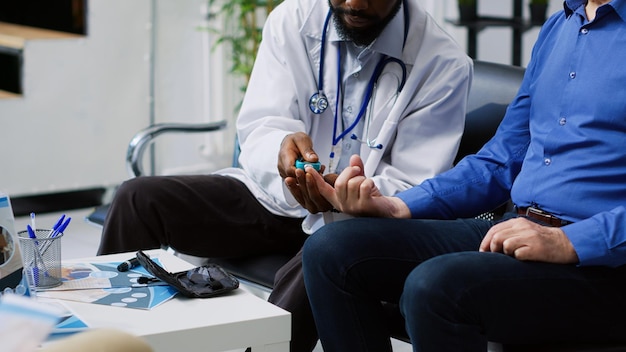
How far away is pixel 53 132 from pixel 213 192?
1.76 metres

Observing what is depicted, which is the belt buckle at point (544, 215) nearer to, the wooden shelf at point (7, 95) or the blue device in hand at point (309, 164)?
the blue device in hand at point (309, 164)

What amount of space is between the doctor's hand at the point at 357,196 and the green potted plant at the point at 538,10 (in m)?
2.31

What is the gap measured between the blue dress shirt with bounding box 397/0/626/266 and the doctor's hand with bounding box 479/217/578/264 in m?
0.02

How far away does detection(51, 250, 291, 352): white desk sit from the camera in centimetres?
153

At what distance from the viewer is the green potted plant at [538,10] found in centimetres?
398

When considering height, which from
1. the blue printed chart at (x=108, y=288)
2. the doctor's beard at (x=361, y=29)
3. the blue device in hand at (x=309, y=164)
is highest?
the doctor's beard at (x=361, y=29)

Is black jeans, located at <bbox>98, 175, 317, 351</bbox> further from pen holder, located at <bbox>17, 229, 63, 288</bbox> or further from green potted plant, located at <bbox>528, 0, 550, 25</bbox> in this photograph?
green potted plant, located at <bbox>528, 0, 550, 25</bbox>

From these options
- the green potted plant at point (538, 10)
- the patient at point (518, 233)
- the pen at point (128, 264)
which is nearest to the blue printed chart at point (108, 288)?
the pen at point (128, 264)

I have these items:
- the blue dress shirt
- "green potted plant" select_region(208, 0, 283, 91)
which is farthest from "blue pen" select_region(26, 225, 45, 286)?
"green potted plant" select_region(208, 0, 283, 91)

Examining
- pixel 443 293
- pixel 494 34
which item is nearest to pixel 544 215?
pixel 443 293

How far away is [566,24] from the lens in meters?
1.92

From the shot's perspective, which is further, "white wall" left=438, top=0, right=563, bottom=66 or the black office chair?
"white wall" left=438, top=0, right=563, bottom=66

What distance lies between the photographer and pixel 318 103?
2.34 metres

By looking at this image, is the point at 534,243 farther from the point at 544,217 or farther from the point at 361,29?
the point at 361,29
